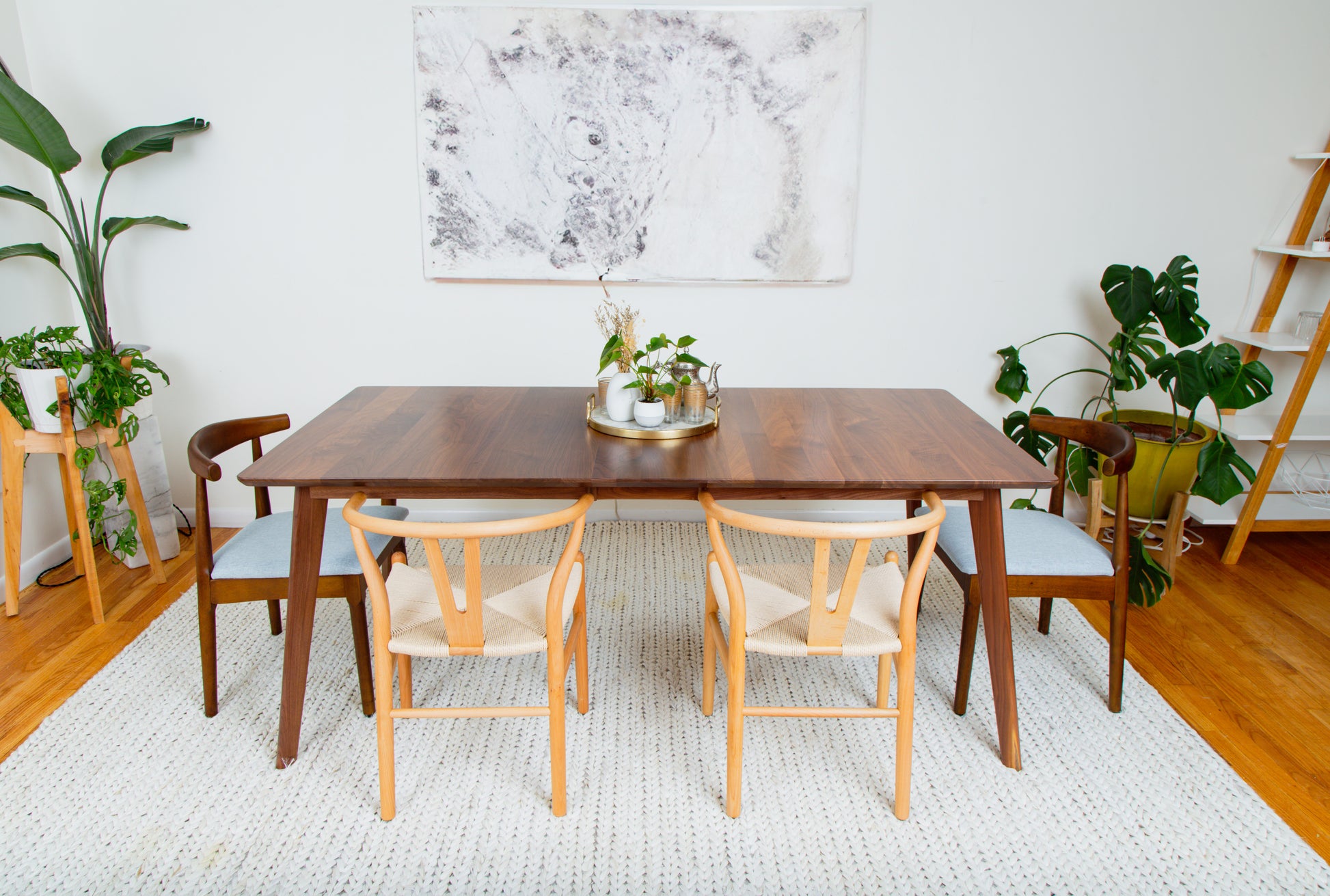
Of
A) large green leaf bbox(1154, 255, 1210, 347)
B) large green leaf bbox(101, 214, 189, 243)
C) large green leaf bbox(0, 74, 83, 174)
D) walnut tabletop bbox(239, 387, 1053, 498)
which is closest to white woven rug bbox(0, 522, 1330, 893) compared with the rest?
walnut tabletop bbox(239, 387, 1053, 498)

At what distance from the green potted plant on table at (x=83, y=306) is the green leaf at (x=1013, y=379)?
3.15 meters

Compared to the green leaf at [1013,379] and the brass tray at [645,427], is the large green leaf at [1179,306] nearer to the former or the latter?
the green leaf at [1013,379]

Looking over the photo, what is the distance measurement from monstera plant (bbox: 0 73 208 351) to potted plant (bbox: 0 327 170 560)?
9.7 inches

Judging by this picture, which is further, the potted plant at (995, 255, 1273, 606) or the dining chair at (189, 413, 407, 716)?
the potted plant at (995, 255, 1273, 606)

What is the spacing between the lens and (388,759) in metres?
1.73

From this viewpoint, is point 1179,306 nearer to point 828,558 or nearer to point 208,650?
point 828,558

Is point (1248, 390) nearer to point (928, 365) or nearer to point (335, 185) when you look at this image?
point (928, 365)

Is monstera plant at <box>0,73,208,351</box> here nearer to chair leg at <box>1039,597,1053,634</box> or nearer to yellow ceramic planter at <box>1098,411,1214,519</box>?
chair leg at <box>1039,597,1053,634</box>

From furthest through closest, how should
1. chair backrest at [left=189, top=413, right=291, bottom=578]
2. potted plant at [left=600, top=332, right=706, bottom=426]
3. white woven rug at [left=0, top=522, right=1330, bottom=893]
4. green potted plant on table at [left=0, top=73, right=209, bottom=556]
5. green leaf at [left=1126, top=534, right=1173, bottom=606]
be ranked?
green potted plant on table at [left=0, top=73, right=209, bottom=556] → green leaf at [left=1126, top=534, right=1173, bottom=606] → potted plant at [left=600, top=332, right=706, bottom=426] → chair backrest at [left=189, top=413, right=291, bottom=578] → white woven rug at [left=0, top=522, right=1330, bottom=893]

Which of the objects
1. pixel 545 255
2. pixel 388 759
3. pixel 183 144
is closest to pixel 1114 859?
pixel 388 759

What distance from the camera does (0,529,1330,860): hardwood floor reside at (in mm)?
1999

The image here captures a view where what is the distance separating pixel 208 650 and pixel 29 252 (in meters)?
1.61

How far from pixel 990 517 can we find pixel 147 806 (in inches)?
80.9

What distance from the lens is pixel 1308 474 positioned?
3.35 meters
